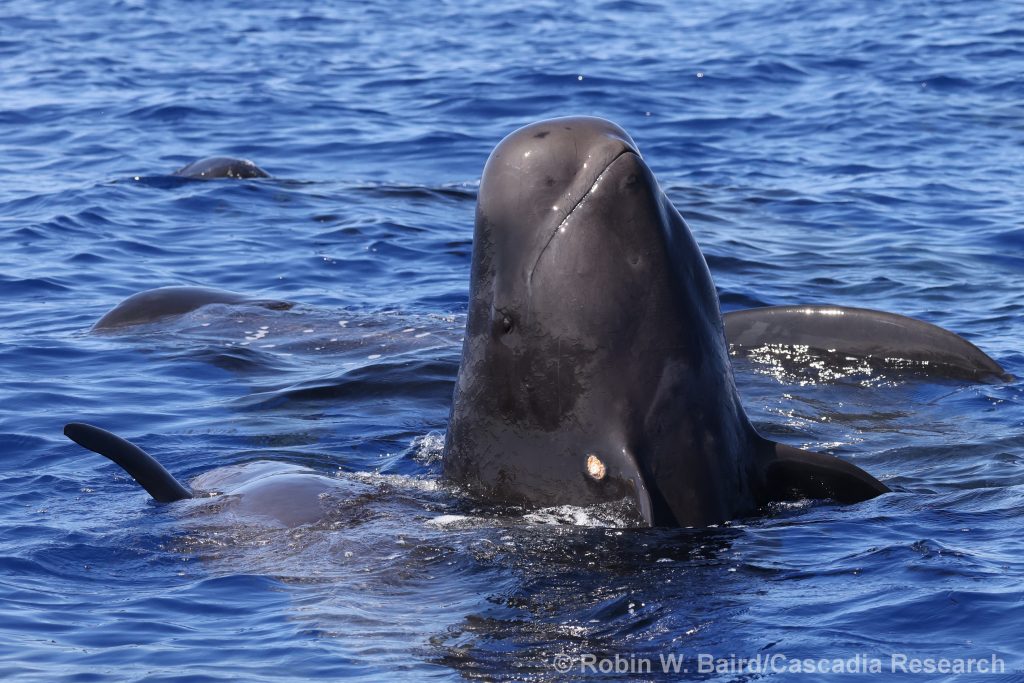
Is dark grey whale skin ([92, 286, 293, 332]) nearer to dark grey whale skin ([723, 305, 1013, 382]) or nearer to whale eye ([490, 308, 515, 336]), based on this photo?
dark grey whale skin ([723, 305, 1013, 382])

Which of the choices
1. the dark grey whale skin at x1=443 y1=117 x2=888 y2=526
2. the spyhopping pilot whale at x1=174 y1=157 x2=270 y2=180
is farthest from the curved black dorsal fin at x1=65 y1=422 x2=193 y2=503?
the spyhopping pilot whale at x1=174 y1=157 x2=270 y2=180

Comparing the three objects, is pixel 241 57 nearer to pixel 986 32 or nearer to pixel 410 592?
pixel 986 32

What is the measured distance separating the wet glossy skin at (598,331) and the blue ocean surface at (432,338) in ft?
0.79

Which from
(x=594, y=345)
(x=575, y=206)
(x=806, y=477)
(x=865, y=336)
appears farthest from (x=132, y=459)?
(x=865, y=336)

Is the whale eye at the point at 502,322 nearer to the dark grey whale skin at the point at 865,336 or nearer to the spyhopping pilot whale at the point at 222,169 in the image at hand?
the dark grey whale skin at the point at 865,336

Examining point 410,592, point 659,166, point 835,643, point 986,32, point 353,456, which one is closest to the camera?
point 835,643

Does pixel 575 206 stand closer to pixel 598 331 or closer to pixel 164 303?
pixel 598 331

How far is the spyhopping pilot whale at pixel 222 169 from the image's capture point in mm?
20016

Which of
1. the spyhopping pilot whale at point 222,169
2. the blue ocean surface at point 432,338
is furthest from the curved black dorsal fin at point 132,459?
the spyhopping pilot whale at point 222,169

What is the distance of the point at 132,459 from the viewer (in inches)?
303

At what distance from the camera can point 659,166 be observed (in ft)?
69.8

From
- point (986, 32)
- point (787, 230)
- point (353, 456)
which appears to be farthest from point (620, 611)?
A: point (986, 32)

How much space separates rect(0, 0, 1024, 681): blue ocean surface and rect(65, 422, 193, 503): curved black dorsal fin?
0.86ft

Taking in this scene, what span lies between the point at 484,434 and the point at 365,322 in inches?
249
